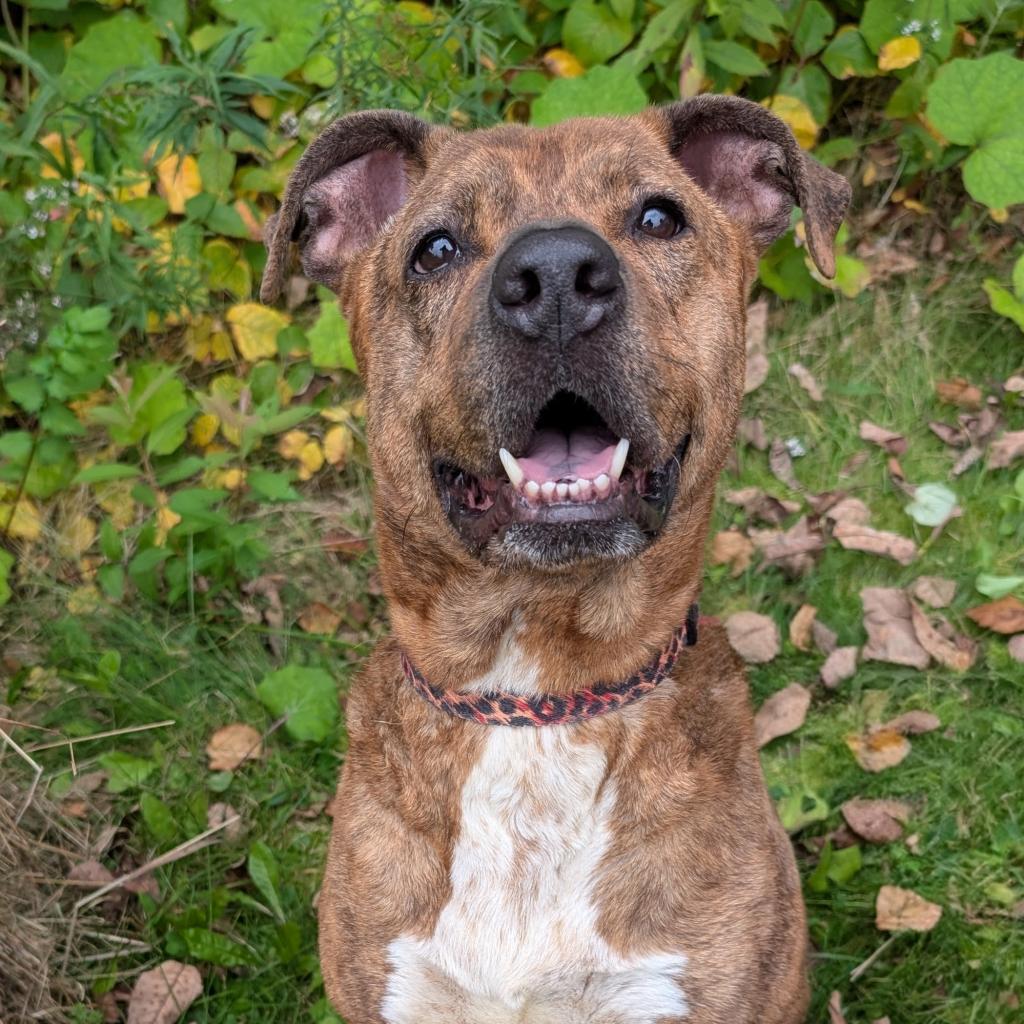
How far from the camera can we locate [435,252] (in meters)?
2.87

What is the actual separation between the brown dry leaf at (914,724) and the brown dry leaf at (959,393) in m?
1.32

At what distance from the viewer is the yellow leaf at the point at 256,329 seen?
16.0 ft

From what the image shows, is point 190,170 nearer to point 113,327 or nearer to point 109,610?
point 113,327

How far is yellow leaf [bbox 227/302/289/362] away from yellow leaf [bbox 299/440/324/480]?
0.39 metres

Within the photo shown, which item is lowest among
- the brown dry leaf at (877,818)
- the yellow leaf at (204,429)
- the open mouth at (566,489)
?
the brown dry leaf at (877,818)

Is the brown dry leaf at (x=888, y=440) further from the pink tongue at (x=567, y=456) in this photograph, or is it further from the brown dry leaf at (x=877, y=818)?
the pink tongue at (x=567, y=456)

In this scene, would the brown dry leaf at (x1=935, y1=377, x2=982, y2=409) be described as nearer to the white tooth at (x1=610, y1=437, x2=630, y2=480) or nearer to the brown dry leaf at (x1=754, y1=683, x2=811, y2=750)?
the brown dry leaf at (x1=754, y1=683, x2=811, y2=750)

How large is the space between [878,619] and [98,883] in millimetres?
2764

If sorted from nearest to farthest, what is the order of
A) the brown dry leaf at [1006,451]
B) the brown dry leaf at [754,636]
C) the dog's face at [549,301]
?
the dog's face at [549,301] → the brown dry leaf at [754,636] → the brown dry leaf at [1006,451]

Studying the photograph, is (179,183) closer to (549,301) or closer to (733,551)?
(733,551)

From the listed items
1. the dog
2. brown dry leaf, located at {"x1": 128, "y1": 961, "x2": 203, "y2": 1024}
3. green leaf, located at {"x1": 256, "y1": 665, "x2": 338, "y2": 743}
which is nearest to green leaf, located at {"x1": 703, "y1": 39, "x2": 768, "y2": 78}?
the dog

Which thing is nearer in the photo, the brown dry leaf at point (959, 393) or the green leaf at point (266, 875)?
the green leaf at point (266, 875)

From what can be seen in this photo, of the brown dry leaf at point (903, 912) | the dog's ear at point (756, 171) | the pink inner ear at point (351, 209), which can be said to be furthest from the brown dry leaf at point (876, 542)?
the pink inner ear at point (351, 209)

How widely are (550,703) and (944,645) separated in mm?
2077
